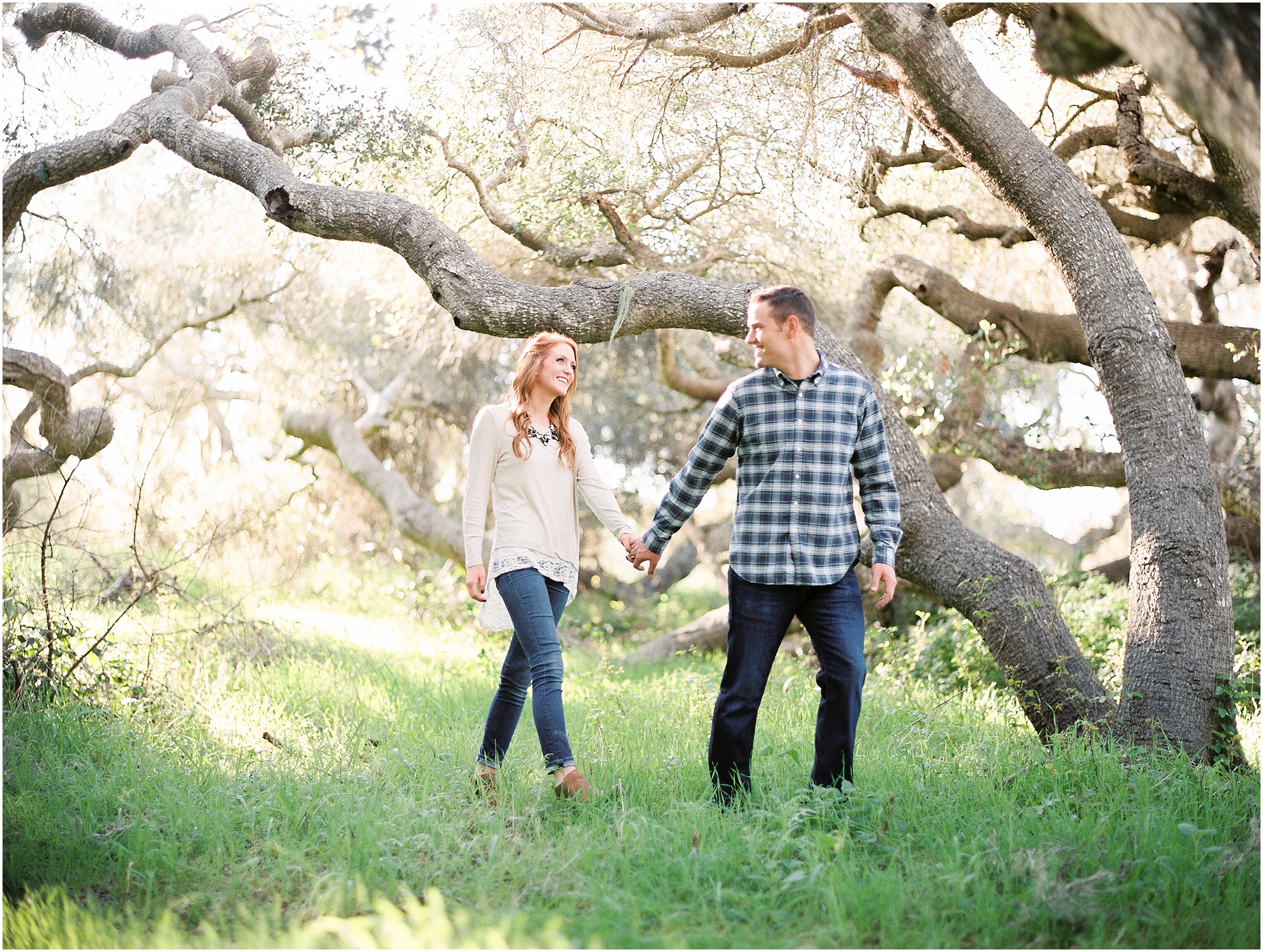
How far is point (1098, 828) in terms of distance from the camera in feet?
10.7

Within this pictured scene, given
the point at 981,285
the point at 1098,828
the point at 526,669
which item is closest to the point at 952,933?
the point at 1098,828

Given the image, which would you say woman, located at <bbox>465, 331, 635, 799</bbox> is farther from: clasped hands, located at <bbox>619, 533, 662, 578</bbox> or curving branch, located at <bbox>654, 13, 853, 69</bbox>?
curving branch, located at <bbox>654, 13, 853, 69</bbox>

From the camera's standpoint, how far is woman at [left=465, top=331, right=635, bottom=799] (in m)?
3.68

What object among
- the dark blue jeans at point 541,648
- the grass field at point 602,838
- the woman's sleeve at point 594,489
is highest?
the woman's sleeve at point 594,489

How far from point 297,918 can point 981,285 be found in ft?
28.8

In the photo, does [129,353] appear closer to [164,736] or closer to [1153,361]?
[164,736]

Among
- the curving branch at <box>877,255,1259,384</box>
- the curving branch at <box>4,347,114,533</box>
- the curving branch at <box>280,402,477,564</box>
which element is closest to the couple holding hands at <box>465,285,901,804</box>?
the curving branch at <box>4,347,114,533</box>

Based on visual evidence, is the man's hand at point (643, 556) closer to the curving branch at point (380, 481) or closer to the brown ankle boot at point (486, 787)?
the brown ankle boot at point (486, 787)

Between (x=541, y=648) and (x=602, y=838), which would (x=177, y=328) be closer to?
(x=541, y=648)

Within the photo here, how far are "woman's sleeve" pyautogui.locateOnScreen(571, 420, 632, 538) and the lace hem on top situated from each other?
0.26 meters

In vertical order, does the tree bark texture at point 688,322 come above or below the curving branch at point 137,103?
below

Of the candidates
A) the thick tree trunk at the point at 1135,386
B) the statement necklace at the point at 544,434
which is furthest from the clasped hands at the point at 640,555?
the thick tree trunk at the point at 1135,386

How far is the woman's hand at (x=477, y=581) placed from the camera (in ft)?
12.5

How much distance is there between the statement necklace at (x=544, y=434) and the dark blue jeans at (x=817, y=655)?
0.92m
